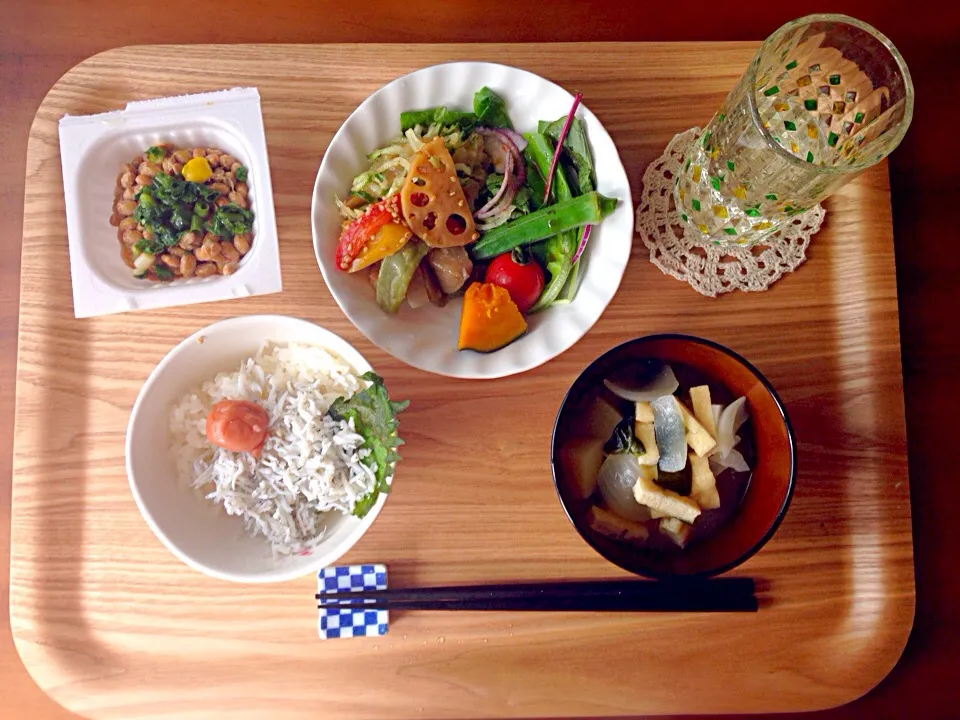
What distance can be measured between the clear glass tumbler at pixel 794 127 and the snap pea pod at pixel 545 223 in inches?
6.4

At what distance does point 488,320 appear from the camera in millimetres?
1149

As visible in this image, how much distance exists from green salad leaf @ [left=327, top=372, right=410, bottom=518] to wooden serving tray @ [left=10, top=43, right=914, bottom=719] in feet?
0.38

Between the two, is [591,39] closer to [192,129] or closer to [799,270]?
[799,270]

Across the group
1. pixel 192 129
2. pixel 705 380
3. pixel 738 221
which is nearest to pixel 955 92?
pixel 738 221

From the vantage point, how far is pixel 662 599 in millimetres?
1126

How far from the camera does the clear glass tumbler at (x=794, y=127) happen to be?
1017mm

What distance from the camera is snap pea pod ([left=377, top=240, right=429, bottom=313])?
46.1 inches

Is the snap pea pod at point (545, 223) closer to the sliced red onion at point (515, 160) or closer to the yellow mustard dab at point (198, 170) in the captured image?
the sliced red onion at point (515, 160)

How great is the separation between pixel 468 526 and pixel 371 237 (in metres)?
0.52

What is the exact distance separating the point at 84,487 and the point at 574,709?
937 mm

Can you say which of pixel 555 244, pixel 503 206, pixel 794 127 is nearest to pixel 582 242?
pixel 555 244

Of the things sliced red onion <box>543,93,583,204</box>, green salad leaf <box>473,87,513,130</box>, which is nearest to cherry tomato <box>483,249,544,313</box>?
sliced red onion <box>543,93,583,204</box>

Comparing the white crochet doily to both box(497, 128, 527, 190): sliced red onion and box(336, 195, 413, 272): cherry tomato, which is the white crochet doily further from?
box(336, 195, 413, 272): cherry tomato

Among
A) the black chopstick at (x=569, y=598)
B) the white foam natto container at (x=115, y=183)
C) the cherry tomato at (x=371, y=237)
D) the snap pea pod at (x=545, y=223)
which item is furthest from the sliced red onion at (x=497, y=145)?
the black chopstick at (x=569, y=598)
